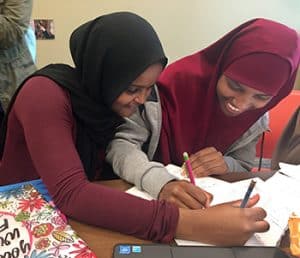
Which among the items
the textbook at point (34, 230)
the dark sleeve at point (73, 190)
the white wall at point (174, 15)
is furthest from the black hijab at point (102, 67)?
the white wall at point (174, 15)

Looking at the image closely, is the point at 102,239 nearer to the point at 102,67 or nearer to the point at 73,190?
the point at 73,190

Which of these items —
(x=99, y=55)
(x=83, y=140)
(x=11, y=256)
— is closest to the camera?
(x=11, y=256)

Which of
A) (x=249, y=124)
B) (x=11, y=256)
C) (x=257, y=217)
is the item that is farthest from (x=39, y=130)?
(x=249, y=124)

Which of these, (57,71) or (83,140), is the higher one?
(57,71)

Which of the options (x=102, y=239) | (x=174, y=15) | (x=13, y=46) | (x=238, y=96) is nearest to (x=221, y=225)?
(x=102, y=239)

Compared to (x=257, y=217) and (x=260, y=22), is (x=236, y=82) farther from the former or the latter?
(x=257, y=217)

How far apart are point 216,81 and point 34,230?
69cm

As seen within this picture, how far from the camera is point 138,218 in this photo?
0.81 m

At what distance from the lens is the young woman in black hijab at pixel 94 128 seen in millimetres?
819

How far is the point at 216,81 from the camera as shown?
1.23 meters

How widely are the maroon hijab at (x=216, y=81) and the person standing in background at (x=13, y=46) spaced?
30.3 inches

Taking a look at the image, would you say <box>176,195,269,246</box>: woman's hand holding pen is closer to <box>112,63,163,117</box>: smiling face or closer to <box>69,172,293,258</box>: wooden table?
<box>69,172,293,258</box>: wooden table

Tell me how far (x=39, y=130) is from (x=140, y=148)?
35 centimetres

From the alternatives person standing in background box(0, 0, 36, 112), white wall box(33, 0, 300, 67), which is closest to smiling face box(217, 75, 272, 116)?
person standing in background box(0, 0, 36, 112)
